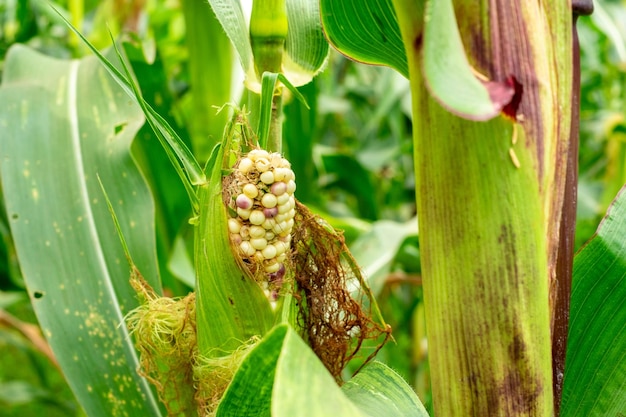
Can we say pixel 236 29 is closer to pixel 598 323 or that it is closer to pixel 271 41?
pixel 271 41

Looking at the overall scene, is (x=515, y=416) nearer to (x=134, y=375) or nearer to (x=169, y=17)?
(x=134, y=375)

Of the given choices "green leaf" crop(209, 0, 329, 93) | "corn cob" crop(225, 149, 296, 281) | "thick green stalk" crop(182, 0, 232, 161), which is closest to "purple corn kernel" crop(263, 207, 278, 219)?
"corn cob" crop(225, 149, 296, 281)

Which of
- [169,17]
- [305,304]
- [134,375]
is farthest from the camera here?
[169,17]

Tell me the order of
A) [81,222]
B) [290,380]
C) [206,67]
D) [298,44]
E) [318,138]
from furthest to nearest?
[318,138], [206,67], [81,222], [298,44], [290,380]

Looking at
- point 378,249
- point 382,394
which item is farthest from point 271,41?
point 378,249

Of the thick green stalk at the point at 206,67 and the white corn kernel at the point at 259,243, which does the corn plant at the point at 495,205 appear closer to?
the white corn kernel at the point at 259,243

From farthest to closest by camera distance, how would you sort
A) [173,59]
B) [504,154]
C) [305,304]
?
[173,59] < [305,304] < [504,154]

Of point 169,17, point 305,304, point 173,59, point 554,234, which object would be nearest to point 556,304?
point 554,234

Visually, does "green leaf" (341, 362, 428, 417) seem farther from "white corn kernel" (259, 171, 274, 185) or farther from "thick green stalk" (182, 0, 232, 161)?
"thick green stalk" (182, 0, 232, 161)
